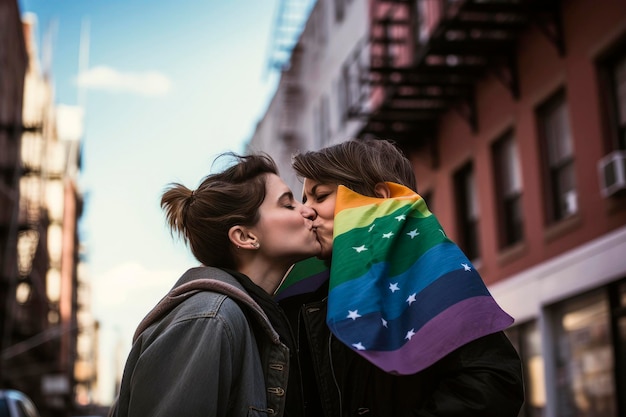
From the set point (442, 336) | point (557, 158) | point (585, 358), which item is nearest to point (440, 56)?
point (557, 158)

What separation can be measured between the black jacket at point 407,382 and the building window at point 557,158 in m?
12.4

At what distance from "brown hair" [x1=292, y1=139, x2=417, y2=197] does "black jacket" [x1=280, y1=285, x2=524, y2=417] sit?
0.59 meters

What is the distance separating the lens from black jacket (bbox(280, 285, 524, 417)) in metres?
3.07

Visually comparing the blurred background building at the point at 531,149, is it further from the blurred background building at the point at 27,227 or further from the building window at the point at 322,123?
the blurred background building at the point at 27,227

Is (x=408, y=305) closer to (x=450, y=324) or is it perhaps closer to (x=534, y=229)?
(x=450, y=324)

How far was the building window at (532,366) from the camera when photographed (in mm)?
16406

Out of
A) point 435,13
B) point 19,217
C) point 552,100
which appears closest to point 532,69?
point 552,100

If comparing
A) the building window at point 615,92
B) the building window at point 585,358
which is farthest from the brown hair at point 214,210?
the building window at point 585,358

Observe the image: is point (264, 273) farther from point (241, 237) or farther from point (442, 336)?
point (442, 336)

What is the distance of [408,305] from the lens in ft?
10.4

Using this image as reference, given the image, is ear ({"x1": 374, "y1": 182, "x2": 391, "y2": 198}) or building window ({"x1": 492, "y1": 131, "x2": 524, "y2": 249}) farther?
building window ({"x1": 492, "y1": 131, "x2": 524, "y2": 249})

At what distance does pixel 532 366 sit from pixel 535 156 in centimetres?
392

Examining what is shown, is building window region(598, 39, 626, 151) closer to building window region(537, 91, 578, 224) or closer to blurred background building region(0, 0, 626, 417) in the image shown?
blurred background building region(0, 0, 626, 417)

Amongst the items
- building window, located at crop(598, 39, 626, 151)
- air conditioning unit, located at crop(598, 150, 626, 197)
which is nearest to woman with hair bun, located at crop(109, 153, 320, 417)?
air conditioning unit, located at crop(598, 150, 626, 197)
